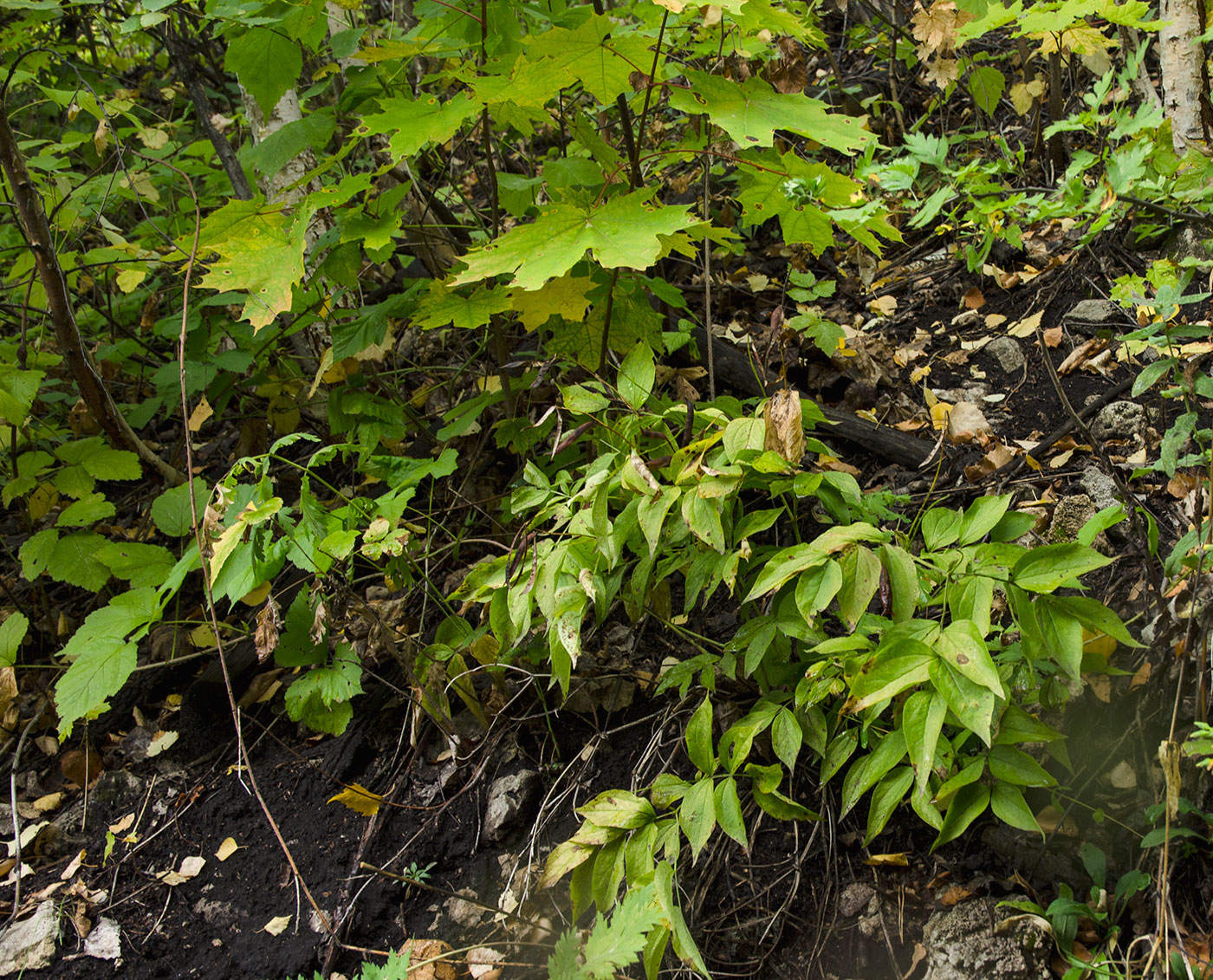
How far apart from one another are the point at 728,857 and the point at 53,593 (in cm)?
285

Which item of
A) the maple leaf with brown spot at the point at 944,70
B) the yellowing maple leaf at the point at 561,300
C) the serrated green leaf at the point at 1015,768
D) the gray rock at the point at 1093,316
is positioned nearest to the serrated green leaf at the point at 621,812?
the serrated green leaf at the point at 1015,768

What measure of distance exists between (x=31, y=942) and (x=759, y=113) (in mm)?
2615

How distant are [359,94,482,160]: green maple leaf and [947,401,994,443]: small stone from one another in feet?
5.37

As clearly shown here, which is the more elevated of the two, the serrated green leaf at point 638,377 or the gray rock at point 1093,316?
the serrated green leaf at point 638,377

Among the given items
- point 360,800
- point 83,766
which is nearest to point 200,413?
point 83,766

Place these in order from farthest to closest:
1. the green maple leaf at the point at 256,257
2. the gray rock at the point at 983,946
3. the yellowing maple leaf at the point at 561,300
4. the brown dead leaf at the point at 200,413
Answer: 1. the brown dead leaf at the point at 200,413
2. the yellowing maple leaf at the point at 561,300
3. the green maple leaf at the point at 256,257
4. the gray rock at the point at 983,946

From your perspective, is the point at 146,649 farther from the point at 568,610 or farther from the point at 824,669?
the point at 824,669

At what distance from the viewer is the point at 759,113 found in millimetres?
1486

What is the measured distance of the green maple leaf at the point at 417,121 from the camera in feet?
5.13

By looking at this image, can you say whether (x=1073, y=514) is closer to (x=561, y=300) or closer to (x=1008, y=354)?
(x=1008, y=354)

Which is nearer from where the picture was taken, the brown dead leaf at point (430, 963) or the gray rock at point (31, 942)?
the brown dead leaf at point (430, 963)

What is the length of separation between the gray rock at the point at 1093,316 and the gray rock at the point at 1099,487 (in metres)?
0.76

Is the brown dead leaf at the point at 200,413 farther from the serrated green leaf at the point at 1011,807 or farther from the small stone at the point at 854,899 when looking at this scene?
the serrated green leaf at the point at 1011,807

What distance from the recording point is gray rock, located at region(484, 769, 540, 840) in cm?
198
